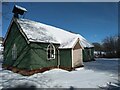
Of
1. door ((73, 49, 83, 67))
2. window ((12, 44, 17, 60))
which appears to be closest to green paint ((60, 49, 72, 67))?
door ((73, 49, 83, 67))

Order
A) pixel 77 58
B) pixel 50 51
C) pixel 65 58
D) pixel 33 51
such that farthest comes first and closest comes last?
pixel 77 58
pixel 65 58
pixel 50 51
pixel 33 51

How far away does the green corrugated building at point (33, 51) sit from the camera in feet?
53.1

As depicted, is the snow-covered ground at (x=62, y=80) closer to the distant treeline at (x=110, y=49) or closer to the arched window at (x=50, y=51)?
the arched window at (x=50, y=51)

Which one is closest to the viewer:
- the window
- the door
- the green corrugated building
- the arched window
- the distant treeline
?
the green corrugated building

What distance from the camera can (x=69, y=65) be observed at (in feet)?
60.3

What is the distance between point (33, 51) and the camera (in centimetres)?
1614

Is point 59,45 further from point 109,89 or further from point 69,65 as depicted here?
point 109,89

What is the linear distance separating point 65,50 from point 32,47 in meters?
4.52

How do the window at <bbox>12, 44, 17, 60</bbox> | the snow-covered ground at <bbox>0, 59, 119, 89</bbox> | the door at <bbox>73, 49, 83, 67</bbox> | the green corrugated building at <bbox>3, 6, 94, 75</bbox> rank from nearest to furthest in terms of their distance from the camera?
the snow-covered ground at <bbox>0, 59, 119, 89</bbox>
the green corrugated building at <bbox>3, 6, 94, 75</bbox>
the window at <bbox>12, 44, 17, 60</bbox>
the door at <bbox>73, 49, 83, 67</bbox>

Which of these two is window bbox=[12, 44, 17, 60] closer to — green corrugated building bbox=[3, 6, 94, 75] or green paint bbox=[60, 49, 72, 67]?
green corrugated building bbox=[3, 6, 94, 75]

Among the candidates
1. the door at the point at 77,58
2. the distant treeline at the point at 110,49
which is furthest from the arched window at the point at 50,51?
the distant treeline at the point at 110,49

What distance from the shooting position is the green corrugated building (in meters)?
16.2

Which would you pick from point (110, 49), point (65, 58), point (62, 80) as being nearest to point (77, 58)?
point (65, 58)

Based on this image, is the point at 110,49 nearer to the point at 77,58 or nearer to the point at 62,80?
the point at 77,58
